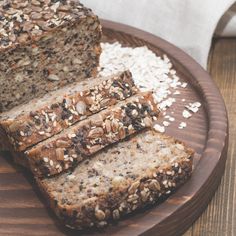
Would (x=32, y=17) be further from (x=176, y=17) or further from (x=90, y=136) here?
(x=176, y=17)

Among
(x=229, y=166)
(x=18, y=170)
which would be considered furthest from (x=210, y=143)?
(x=18, y=170)

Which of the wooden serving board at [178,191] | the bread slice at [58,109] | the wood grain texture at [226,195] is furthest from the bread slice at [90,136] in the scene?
the wood grain texture at [226,195]

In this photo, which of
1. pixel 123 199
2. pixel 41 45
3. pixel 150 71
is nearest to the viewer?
pixel 123 199

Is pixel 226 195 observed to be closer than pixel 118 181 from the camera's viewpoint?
No

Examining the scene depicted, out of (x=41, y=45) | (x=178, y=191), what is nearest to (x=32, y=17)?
(x=41, y=45)

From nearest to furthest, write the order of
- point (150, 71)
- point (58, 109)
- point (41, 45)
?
point (58, 109)
point (41, 45)
point (150, 71)

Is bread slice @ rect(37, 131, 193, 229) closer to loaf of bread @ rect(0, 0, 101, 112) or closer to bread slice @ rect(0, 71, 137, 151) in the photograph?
bread slice @ rect(0, 71, 137, 151)

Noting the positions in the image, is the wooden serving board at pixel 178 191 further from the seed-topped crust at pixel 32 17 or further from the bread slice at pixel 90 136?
the seed-topped crust at pixel 32 17
